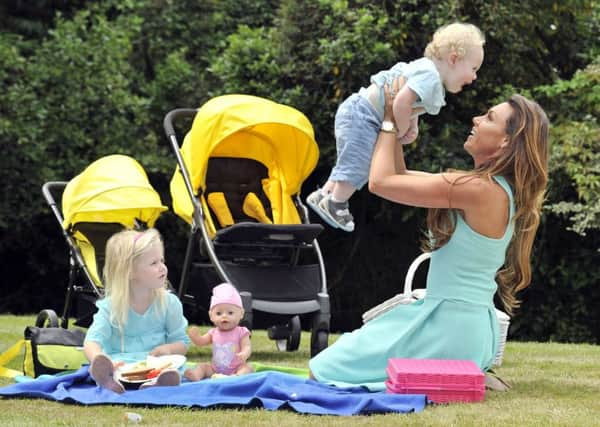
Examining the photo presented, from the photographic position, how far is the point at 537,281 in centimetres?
1084

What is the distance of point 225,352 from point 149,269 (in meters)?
0.57

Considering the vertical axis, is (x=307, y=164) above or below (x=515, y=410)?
above

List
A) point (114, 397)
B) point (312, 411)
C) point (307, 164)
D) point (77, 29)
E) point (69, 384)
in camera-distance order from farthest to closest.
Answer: point (77, 29), point (307, 164), point (69, 384), point (114, 397), point (312, 411)

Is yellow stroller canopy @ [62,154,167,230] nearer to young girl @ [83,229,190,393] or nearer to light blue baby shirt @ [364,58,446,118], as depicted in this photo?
young girl @ [83,229,190,393]

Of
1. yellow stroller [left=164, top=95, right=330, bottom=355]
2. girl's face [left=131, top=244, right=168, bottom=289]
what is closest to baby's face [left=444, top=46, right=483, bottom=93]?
girl's face [left=131, top=244, right=168, bottom=289]

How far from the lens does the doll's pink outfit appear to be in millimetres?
4895

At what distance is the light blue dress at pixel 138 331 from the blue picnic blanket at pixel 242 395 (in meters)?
0.16

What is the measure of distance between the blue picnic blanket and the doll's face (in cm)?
58

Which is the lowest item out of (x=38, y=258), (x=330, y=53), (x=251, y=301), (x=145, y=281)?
(x=38, y=258)

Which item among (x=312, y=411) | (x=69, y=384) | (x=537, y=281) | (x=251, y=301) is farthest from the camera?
(x=537, y=281)

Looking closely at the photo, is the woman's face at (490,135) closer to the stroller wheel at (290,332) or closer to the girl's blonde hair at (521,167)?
the girl's blonde hair at (521,167)

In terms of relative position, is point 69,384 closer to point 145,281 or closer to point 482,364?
point 145,281

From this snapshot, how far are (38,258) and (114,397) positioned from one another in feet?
30.3

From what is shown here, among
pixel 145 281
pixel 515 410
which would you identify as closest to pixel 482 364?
pixel 515 410
